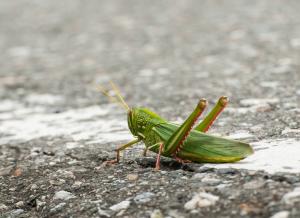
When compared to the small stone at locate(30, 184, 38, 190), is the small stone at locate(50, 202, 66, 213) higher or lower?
lower

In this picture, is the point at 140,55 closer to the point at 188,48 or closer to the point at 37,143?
the point at 188,48

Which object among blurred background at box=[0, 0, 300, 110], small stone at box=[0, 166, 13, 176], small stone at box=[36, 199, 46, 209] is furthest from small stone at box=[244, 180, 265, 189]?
blurred background at box=[0, 0, 300, 110]

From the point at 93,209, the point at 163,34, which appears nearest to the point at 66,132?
the point at 93,209

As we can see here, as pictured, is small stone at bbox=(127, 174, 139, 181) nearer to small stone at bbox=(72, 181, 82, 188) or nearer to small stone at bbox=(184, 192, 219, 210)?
small stone at bbox=(72, 181, 82, 188)

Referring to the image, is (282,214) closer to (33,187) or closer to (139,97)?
(33,187)

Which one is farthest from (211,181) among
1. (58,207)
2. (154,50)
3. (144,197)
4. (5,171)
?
(154,50)

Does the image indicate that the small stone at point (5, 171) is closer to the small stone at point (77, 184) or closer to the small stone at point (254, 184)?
the small stone at point (77, 184)

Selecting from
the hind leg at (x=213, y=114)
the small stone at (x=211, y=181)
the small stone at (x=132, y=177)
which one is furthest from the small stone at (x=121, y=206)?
the hind leg at (x=213, y=114)
